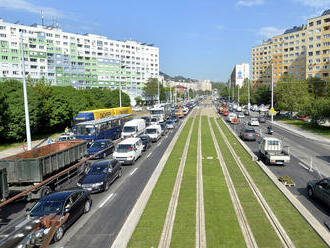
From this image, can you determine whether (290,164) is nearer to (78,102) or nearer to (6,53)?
(78,102)

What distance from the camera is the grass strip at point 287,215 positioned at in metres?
9.67

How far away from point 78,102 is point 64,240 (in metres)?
41.1

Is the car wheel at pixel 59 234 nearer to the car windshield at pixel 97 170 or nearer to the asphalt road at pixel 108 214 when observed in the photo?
the asphalt road at pixel 108 214

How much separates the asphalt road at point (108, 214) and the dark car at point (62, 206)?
36 centimetres

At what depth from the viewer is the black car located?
15.3 meters

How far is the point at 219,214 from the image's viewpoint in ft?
39.2

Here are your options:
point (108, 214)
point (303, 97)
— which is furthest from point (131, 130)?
point (303, 97)

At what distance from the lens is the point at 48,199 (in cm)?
1153

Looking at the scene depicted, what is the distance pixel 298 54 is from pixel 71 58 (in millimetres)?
89032

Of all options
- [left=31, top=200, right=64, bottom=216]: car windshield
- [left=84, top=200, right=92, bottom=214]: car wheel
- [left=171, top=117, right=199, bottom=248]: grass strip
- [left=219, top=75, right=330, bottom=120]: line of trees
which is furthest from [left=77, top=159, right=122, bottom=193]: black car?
[left=219, top=75, right=330, bottom=120]: line of trees

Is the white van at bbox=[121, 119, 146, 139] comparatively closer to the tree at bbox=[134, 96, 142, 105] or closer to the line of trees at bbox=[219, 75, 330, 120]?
the line of trees at bbox=[219, 75, 330, 120]

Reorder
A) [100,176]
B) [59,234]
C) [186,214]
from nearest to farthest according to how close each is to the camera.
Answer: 1. [59,234]
2. [186,214]
3. [100,176]

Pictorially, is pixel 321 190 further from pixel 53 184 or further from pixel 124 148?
pixel 124 148

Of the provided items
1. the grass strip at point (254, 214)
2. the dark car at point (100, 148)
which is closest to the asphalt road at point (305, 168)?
the grass strip at point (254, 214)
